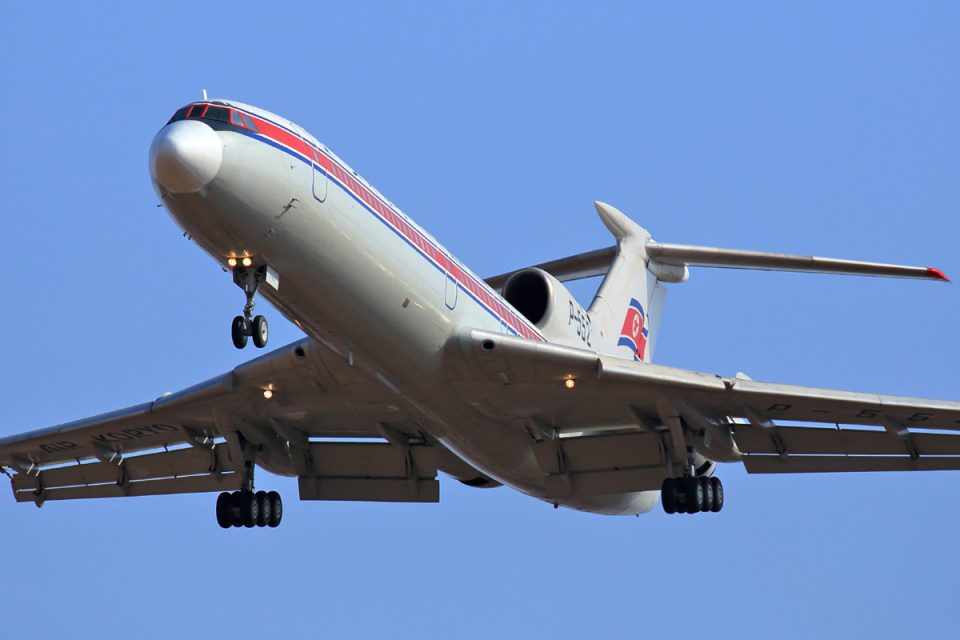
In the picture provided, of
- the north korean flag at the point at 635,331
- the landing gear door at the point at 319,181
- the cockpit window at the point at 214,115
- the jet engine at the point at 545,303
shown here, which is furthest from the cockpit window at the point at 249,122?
the north korean flag at the point at 635,331

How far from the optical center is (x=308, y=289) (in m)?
18.0

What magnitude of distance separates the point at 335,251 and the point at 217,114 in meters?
1.92


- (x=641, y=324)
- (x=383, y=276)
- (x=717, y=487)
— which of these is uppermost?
(x=641, y=324)

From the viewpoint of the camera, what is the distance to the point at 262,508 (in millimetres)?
22953

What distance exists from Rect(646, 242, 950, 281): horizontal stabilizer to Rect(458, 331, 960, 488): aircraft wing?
161cm

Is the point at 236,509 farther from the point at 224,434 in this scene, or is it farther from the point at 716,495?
the point at 716,495

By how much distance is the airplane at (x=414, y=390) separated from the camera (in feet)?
57.7

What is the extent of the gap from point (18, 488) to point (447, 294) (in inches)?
378

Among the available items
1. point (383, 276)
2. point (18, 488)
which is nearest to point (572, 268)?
point (383, 276)

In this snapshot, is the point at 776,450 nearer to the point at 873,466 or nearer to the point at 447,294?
the point at 873,466

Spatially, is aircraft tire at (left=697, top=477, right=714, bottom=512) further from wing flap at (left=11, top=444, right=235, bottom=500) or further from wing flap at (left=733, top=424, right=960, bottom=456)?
wing flap at (left=11, top=444, right=235, bottom=500)

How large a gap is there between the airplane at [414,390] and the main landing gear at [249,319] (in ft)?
0.08

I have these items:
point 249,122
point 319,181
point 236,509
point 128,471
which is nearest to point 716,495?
point 236,509

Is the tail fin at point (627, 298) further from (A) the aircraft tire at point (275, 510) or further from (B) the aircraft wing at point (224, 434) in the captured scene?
(A) the aircraft tire at point (275, 510)
